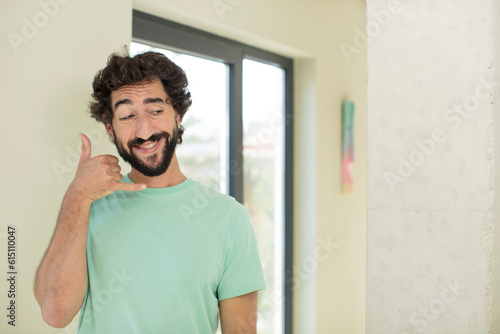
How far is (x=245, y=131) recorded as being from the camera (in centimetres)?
262

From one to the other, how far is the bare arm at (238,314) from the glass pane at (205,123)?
3.15ft

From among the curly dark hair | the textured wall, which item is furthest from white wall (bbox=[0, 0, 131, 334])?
the textured wall

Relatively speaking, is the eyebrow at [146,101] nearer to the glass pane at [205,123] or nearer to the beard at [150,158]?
the beard at [150,158]

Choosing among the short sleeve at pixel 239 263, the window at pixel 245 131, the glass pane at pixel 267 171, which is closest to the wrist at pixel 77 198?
the short sleeve at pixel 239 263

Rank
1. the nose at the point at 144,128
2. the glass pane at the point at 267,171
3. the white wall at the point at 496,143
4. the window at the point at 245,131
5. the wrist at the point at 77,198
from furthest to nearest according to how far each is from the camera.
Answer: the glass pane at the point at 267,171 < the window at the point at 245,131 < the nose at the point at 144,128 < the wrist at the point at 77,198 < the white wall at the point at 496,143

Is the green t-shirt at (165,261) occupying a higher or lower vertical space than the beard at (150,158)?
lower

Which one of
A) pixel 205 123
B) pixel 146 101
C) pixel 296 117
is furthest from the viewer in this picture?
pixel 296 117

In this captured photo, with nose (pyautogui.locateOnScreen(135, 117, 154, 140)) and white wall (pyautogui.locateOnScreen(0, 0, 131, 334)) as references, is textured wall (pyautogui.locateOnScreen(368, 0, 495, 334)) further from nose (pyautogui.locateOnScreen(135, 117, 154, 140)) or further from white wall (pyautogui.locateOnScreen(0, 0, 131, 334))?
white wall (pyautogui.locateOnScreen(0, 0, 131, 334))

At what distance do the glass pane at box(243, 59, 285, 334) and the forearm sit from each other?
145 cm

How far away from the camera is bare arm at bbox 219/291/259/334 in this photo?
1362 mm

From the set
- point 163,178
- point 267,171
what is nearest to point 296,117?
point 267,171

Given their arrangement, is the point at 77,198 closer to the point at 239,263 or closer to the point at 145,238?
the point at 145,238

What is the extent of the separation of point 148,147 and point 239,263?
0.41 meters

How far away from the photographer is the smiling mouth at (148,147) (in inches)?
53.2
